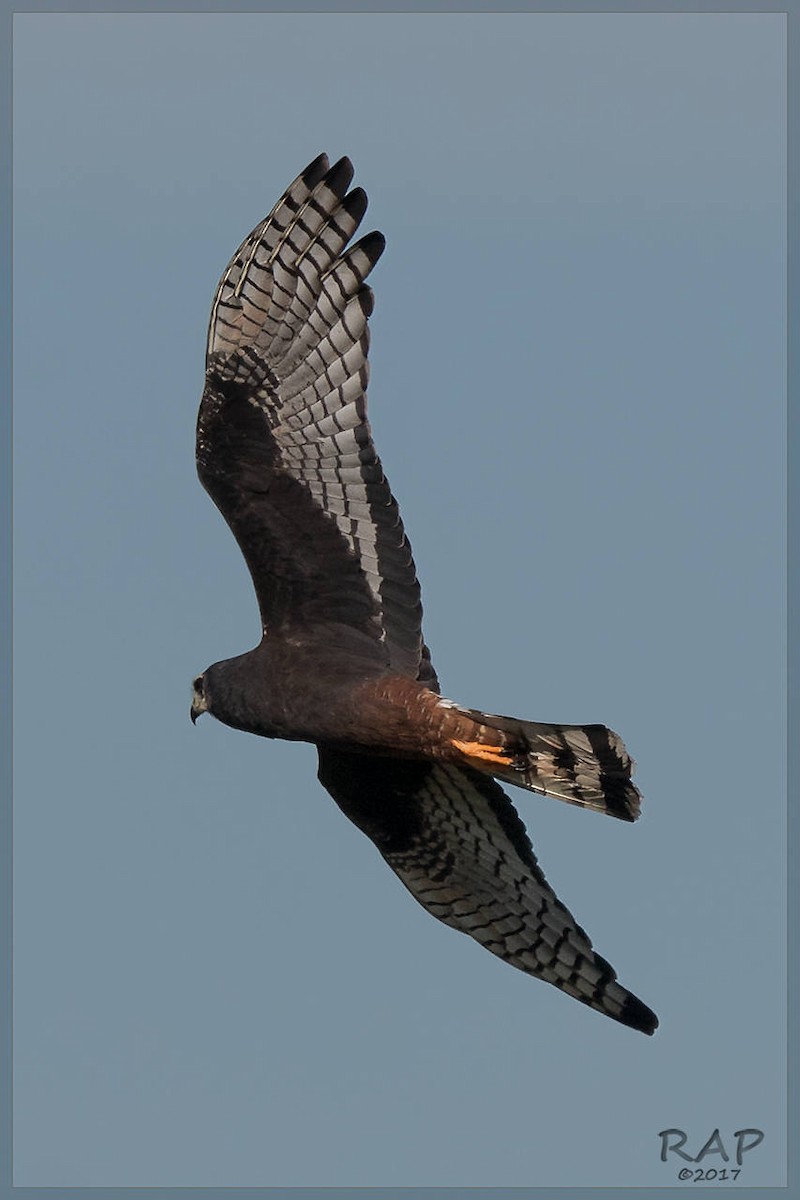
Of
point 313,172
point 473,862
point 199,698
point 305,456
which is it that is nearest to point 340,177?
point 313,172

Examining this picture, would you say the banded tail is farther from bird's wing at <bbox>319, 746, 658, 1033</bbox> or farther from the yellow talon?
bird's wing at <bbox>319, 746, 658, 1033</bbox>

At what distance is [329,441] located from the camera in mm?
11883

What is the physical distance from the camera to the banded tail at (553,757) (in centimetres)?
1063

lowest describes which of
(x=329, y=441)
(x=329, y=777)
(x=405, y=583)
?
(x=329, y=777)

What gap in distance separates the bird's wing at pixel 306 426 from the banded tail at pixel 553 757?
0.90 m

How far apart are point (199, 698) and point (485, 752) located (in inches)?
74.7

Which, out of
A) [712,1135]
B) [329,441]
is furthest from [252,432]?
[712,1135]

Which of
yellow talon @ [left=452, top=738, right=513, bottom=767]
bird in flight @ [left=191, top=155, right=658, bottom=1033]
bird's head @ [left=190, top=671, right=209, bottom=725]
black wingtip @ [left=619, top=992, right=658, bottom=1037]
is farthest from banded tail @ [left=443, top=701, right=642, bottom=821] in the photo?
black wingtip @ [left=619, top=992, right=658, bottom=1037]

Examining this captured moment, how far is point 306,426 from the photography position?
11.9 m

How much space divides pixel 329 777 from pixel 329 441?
6.51ft

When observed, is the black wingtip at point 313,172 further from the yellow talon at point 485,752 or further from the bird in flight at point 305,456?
the yellow talon at point 485,752

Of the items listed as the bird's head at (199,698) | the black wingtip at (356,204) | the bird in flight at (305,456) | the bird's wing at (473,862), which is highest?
the black wingtip at (356,204)

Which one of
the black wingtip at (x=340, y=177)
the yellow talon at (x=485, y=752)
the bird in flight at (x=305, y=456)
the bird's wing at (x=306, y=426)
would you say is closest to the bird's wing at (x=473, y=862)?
the bird in flight at (x=305, y=456)

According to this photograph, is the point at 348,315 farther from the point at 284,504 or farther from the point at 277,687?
the point at 277,687
